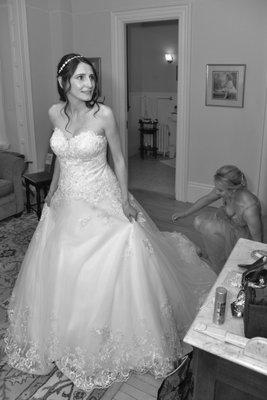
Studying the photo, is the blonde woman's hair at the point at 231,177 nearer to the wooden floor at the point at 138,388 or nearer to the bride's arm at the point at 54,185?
the bride's arm at the point at 54,185

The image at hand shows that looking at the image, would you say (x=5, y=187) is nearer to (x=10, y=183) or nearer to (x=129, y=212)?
(x=10, y=183)

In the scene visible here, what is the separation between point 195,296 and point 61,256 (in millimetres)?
1082

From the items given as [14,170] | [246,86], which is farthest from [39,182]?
[246,86]

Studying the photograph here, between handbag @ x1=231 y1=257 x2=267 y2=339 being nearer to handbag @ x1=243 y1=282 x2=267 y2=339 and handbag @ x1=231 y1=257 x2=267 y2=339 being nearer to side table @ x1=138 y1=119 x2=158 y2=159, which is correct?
handbag @ x1=243 y1=282 x2=267 y2=339

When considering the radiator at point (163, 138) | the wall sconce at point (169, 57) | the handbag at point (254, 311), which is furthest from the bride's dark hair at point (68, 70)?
the radiator at point (163, 138)

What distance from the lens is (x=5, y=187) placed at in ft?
14.1

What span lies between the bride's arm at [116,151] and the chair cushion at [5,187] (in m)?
2.42

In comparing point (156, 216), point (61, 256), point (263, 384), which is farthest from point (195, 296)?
point (156, 216)

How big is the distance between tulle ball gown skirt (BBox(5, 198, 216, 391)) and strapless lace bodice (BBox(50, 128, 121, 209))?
0.21 feet

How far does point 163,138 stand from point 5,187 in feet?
15.5

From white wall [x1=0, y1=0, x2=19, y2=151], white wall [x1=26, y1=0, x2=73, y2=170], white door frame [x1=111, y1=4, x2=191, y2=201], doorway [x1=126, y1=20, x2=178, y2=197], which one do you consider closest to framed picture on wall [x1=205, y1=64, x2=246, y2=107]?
white door frame [x1=111, y1=4, x2=191, y2=201]

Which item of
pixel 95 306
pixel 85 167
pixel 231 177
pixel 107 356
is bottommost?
pixel 107 356

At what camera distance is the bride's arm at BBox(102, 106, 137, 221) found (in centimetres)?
218

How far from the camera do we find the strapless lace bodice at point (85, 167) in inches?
85.4
